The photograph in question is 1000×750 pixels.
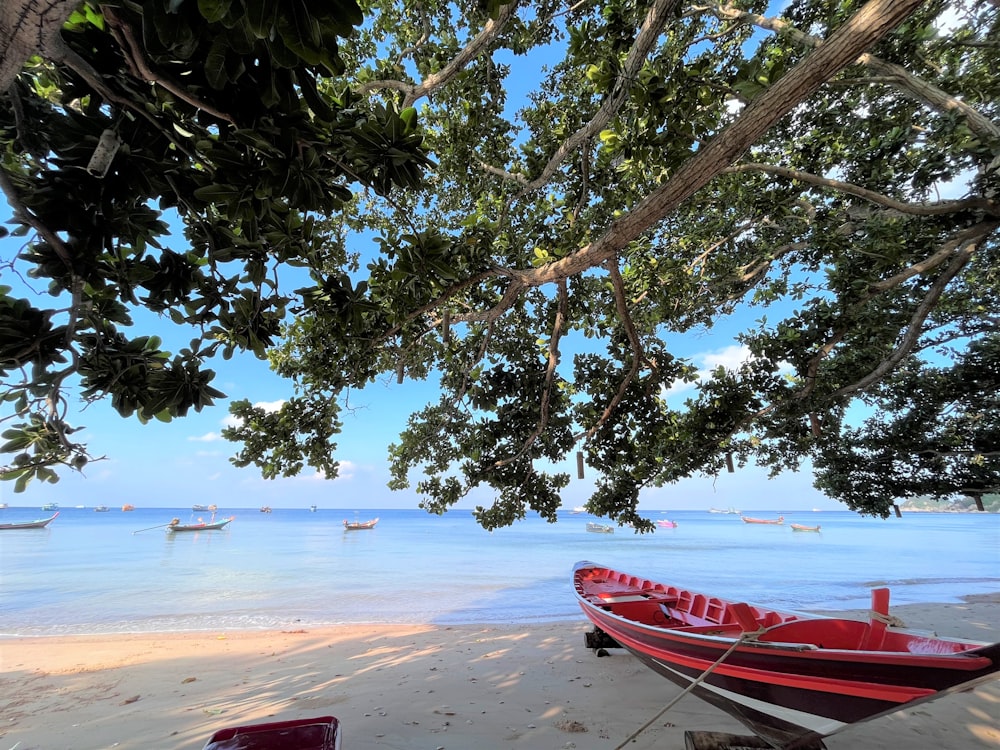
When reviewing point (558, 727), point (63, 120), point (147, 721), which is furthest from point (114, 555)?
point (63, 120)

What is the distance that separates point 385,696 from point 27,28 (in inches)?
233

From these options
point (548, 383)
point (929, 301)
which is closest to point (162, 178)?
point (548, 383)

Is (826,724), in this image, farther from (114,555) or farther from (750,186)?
(114,555)

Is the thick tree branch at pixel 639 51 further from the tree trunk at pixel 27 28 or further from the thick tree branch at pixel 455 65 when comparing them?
the tree trunk at pixel 27 28

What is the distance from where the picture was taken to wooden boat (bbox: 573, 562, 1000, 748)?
7.77 feet

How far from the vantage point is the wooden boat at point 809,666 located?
237 centimetres

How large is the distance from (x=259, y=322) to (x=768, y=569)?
64.6 feet

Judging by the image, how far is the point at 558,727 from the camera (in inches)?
158

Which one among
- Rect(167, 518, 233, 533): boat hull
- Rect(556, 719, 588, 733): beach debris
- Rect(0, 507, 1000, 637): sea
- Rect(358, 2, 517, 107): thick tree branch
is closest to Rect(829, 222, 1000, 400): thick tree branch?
Rect(358, 2, 517, 107): thick tree branch

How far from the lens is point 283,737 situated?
2.42m

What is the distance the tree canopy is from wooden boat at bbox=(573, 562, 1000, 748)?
6.58ft

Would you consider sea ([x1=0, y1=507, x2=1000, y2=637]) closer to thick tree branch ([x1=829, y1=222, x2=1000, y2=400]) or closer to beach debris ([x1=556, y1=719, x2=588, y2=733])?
beach debris ([x1=556, y1=719, x2=588, y2=733])

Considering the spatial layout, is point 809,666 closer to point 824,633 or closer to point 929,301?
point 824,633

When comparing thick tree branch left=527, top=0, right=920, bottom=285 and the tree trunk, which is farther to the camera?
thick tree branch left=527, top=0, right=920, bottom=285
